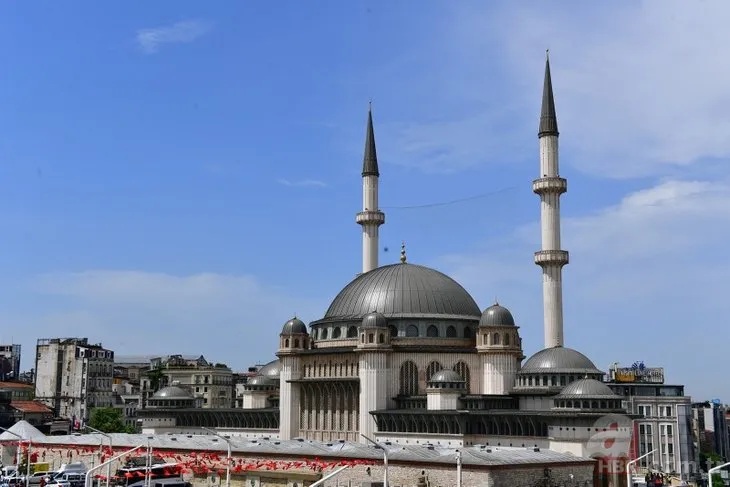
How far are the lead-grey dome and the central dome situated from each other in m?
9.26

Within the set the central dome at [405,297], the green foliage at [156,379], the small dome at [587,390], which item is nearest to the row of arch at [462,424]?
the small dome at [587,390]

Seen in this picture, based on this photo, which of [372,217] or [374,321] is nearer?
[374,321]

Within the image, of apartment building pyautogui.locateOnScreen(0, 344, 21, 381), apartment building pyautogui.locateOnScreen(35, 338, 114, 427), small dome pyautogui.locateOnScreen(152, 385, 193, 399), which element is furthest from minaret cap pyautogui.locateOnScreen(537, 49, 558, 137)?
apartment building pyautogui.locateOnScreen(0, 344, 21, 381)

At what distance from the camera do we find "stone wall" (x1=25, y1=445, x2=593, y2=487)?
2072 inches

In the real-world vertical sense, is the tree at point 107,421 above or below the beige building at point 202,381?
below

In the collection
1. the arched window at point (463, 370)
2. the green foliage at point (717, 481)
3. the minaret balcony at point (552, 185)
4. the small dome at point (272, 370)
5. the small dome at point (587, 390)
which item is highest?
the minaret balcony at point (552, 185)

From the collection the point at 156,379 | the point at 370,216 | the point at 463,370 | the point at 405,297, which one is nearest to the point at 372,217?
the point at 370,216

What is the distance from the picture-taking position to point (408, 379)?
81750 mm

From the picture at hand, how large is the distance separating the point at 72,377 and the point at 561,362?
246 feet

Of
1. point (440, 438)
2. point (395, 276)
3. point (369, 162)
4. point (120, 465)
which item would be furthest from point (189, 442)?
point (369, 162)

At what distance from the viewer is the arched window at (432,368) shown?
81.8m

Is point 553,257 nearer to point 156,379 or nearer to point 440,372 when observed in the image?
point 440,372

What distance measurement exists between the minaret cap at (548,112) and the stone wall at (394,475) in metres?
34.1

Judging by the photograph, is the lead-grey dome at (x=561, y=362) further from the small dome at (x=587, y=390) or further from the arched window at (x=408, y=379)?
the arched window at (x=408, y=379)
